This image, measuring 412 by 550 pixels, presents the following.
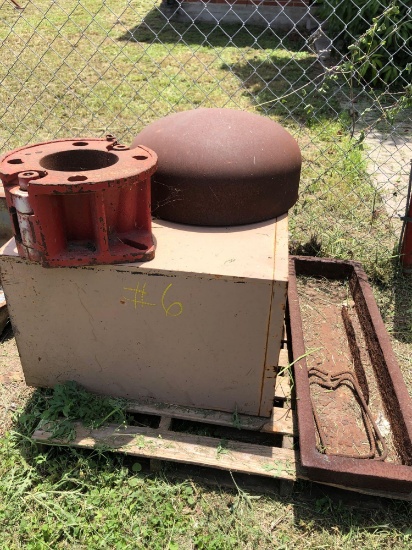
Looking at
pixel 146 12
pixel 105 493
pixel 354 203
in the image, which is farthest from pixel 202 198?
pixel 146 12

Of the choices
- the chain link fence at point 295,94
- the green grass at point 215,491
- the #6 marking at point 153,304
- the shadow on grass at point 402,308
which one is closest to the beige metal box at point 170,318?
the #6 marking at point 153,304

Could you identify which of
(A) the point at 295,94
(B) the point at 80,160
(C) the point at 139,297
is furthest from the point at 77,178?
(A) the point at 295,94

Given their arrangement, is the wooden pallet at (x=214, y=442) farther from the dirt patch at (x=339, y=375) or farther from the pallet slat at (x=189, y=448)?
the dirt patch at (x=339, y=375)

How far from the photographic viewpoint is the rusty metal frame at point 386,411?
171cm

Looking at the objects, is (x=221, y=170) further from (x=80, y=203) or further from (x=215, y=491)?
(x=215, y=491)

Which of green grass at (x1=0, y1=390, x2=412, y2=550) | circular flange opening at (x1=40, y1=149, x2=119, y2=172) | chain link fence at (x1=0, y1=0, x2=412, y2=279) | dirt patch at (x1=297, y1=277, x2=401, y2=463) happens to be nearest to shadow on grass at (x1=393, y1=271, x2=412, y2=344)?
chain link fence at (x1=0, y1=0, x2=412, y2=279)

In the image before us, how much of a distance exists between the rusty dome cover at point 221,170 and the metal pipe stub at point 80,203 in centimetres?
13

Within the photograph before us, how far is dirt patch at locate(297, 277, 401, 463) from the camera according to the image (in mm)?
2098

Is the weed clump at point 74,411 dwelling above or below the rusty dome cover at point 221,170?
below

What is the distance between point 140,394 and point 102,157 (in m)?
1.00

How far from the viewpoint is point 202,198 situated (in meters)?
1.93

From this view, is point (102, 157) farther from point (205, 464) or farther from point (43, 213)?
point (205, 464)

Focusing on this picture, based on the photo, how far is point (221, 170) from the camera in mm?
1887

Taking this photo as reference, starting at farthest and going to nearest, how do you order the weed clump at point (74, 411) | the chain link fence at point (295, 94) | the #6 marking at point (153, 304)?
1. the chain link fence at point (295, 94)
2. the weed clump at point (74, 411)
3. the #6 marking at point (153, 304)
